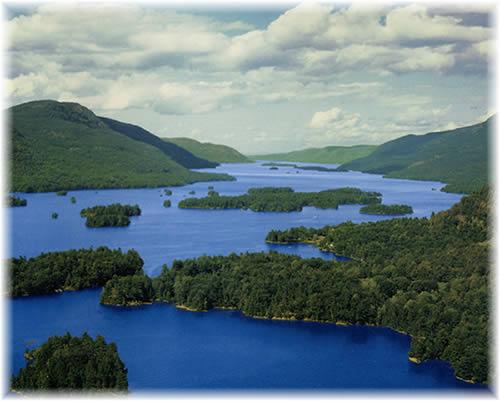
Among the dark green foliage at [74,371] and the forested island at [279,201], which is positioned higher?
the forested island at [279,201]

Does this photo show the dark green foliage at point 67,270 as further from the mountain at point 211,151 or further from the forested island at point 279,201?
the mountain at point 211,151

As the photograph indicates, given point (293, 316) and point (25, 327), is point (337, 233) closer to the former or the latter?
point (293, 316)

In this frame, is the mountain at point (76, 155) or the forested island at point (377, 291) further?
the mountain at point (76, 155)

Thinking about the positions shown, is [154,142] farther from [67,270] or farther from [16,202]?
[67,270]

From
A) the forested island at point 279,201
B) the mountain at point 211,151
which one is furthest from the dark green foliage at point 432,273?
the mountain at point 211,151

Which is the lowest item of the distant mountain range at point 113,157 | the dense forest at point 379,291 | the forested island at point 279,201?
the dense forest at point 379,291

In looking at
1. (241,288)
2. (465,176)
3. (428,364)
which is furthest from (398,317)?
(465,176)

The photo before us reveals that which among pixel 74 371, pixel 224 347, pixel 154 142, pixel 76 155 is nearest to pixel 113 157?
pixel 76 155
